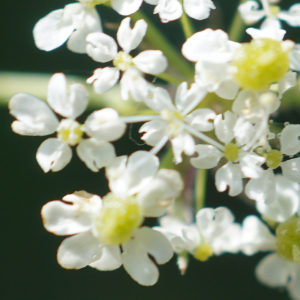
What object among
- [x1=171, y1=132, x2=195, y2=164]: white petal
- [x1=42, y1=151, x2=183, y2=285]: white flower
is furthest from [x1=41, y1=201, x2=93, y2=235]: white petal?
[x1=171, y1=132, x2=195, y2=164]: white petal

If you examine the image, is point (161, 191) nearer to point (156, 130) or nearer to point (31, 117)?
point (156, 130)

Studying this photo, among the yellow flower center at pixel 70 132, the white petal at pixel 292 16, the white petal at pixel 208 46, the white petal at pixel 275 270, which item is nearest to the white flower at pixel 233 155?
the white petal at pixel 208 46

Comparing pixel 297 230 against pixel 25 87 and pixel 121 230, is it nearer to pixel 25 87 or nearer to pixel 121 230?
pixel 121 230

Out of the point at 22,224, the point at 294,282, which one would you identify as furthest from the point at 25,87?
the point at 294,282

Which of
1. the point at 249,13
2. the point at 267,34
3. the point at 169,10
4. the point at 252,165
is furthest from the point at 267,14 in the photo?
the point at 252,165

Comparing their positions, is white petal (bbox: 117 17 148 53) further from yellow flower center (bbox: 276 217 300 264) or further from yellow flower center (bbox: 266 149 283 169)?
yellow flower center (bbox: 276 217 300 264)

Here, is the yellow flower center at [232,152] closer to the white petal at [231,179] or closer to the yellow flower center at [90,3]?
the white petal at [231,179]
